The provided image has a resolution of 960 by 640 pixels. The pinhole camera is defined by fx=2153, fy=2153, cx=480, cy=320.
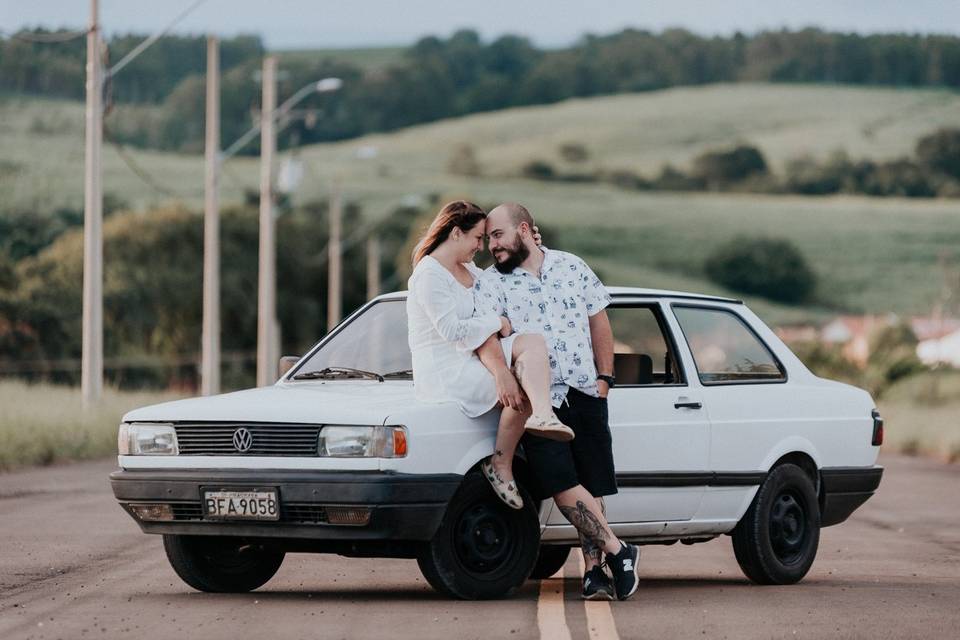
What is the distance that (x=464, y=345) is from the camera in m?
10.4

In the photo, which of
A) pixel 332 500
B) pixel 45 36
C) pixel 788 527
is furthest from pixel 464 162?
pixel 332 500

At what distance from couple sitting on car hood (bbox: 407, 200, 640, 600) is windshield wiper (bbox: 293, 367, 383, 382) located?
0.61m

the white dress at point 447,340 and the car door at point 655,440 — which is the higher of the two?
the white dress at point 447,340

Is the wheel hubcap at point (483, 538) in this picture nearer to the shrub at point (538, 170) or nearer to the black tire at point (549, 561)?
the black tire at point (549, 561)

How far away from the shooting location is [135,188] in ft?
383

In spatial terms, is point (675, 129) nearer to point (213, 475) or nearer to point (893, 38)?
point (893, 38)

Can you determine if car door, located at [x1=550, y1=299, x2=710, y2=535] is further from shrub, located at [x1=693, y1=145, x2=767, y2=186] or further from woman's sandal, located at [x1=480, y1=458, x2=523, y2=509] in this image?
shrub, located at [x1=693, y1=145, x2=767, y2=186]

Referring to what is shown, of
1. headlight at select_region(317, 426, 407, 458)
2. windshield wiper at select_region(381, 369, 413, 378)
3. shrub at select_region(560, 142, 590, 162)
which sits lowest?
headlight at select_region(317, 426, 407, 458)

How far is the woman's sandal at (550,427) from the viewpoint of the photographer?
33.4ft

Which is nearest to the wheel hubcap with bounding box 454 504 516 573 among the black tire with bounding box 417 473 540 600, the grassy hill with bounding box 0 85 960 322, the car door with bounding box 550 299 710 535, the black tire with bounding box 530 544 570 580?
the black tire with bounding box 417 473 540 600

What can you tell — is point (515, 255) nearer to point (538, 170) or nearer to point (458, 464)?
point (458, 464)

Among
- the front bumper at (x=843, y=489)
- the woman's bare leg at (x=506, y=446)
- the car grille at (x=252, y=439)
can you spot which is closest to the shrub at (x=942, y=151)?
the front bumper at (x=843, y=489)

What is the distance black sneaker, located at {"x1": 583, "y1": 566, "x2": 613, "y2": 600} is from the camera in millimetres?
10789

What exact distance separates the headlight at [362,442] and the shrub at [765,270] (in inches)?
4385
